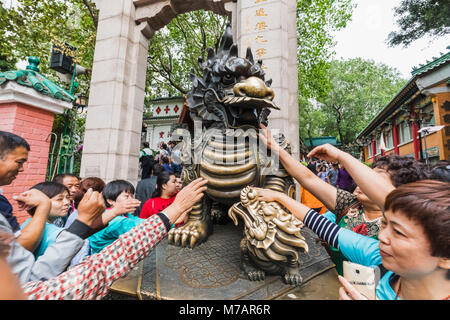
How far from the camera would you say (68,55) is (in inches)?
212

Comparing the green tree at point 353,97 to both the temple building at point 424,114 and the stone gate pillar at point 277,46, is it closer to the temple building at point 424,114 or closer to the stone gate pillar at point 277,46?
the temple building at point 424,114

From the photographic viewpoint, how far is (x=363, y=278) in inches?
27.8

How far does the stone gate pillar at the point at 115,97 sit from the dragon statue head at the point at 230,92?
2.84 meters

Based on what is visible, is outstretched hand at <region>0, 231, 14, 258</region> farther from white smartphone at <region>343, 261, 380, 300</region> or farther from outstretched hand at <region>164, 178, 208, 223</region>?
white smartphone at <region>343, 261, 380, 300</region>

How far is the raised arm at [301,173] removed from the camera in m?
1.47

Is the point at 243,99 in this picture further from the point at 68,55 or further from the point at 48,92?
the point at 68,55

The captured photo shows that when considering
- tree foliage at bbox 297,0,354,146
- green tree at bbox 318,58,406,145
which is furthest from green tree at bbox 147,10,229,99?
green tree at bbox 318,58,406,145

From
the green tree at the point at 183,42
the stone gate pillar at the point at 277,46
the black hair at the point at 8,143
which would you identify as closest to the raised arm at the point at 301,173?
the black hair at the point at 8,143

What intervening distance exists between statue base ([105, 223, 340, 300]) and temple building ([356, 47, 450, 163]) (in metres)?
6.32

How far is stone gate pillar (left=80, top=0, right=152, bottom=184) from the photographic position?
4051mm

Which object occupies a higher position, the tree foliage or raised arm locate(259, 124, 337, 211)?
the tree foliage

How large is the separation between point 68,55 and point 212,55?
17.6 ft

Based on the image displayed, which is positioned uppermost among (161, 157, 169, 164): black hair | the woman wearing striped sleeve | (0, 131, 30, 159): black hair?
(161, 157, 169, 164): black hair

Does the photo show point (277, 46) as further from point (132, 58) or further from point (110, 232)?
point (110, 232)
